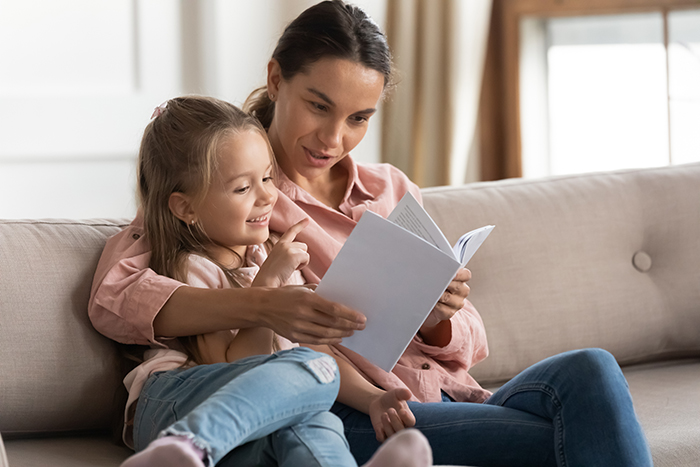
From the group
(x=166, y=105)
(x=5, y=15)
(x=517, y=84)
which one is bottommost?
(x=166, y=105)

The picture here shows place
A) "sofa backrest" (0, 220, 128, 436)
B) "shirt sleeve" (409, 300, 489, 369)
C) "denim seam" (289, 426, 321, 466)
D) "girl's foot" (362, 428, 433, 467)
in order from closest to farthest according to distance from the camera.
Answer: "girl's foot" (362, 428, 433, 467)
"denim seam" (289, 426, 321, 466)
"sofa backrest" (0, 220, 128, 436)
"shirt sleeve" (409, 300, 489, 369)

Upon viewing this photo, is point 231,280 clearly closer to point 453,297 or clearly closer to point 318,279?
point 318,279

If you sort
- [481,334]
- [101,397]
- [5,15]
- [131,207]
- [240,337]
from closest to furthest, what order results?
[240,337], [101,397], [481,334], [5,15], [131,207]

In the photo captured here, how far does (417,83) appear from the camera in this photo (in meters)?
2.73

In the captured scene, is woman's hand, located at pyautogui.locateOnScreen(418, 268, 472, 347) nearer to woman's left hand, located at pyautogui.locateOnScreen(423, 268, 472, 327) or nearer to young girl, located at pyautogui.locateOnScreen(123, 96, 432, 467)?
woman's left hand, located at pyautogui.locateOnScreen(423, 268, 472, 327)

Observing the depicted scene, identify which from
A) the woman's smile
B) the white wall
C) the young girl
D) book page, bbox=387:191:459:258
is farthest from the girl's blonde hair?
the white wall

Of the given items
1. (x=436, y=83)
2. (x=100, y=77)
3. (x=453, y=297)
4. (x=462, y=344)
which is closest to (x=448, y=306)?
(x=453, y=297)

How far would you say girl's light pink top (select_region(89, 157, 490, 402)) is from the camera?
3.84ft

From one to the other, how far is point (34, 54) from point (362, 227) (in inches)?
72.0

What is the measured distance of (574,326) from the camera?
164 cm

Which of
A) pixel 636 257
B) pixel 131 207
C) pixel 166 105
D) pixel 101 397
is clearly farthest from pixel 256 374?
pixel 131 207

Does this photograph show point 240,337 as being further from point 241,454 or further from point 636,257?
point 636,257

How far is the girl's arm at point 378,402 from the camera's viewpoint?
1134 mm

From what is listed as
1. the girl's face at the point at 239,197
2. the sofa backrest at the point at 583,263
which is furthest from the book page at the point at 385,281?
the sofa backrest at the point at 583,263
